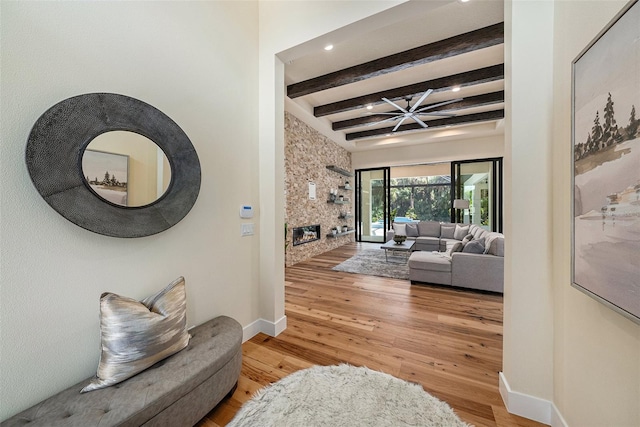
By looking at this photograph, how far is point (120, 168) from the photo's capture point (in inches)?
53.3

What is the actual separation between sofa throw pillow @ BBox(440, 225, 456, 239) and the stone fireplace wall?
309cm

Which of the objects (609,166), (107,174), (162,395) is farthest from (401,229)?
(107,174)

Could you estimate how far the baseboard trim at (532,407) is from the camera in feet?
4.31

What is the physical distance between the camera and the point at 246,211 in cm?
220

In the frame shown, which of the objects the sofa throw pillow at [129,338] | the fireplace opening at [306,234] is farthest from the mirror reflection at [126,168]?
the fireplace opening at [306,234]

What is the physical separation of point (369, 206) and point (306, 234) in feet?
12.5

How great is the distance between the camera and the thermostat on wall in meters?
2.16

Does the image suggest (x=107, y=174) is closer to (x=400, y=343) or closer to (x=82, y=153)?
(x=82, y=153)

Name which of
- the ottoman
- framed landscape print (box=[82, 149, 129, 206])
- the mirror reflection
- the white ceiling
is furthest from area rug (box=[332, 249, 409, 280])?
framed landscape print (box=[82, 149, 129, 206])

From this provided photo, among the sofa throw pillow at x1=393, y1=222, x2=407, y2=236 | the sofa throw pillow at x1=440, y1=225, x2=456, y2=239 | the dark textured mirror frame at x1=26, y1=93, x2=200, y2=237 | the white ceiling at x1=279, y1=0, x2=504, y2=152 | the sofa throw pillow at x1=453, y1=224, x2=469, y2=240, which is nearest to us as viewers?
the dark textured mirror frame at x1=26, y1=93, x2=200, y2=237

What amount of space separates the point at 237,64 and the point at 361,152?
6.70 m

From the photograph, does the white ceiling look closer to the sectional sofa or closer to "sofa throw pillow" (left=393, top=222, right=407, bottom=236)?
the sectional sofa

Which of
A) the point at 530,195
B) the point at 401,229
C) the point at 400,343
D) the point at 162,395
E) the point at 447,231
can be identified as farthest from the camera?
the point at 401,229

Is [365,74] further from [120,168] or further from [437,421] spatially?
[437,421]
